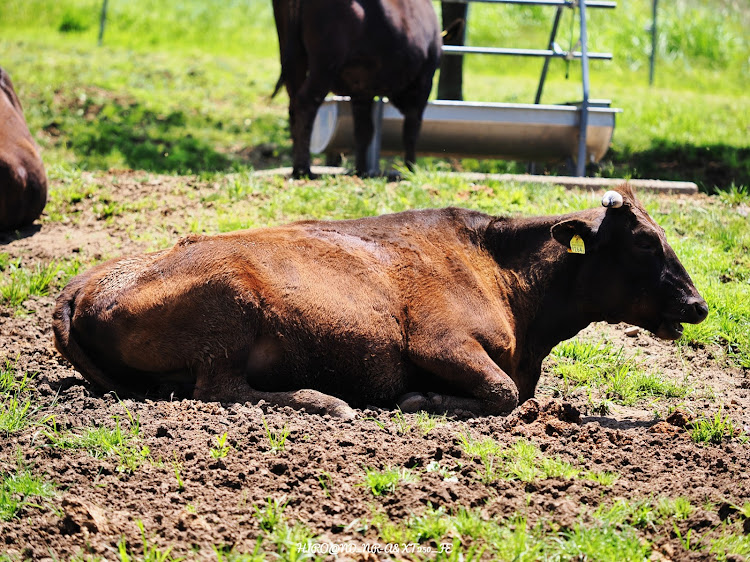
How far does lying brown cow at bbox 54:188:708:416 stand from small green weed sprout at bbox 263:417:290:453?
470mm

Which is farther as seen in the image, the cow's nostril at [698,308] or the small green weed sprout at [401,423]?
the cow's nostril at [698,308]

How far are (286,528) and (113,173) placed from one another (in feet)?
25.1

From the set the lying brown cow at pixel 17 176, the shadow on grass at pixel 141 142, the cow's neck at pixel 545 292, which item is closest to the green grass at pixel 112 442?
the cow's neck at pixel 545 292

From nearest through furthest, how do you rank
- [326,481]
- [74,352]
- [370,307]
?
[326,481] < [74,352] < [370,307]

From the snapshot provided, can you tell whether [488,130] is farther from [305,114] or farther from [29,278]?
[29,278]

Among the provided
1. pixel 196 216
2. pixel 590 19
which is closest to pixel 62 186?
pixel 196 216

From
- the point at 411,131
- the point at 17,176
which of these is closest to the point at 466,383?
the point at 17,176

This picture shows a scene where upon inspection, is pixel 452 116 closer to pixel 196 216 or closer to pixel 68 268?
pixel 196 216

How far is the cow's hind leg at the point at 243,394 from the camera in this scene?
534 cm

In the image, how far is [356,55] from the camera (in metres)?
10.8

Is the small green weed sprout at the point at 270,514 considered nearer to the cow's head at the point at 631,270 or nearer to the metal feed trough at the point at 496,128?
the cow's head at the point at 631,270

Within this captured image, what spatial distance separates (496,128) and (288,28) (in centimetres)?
315

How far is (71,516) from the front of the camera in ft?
13.3

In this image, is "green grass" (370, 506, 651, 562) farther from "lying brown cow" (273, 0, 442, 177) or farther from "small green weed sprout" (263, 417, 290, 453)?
"lying brown cow" (273, 0, 442, 177)
